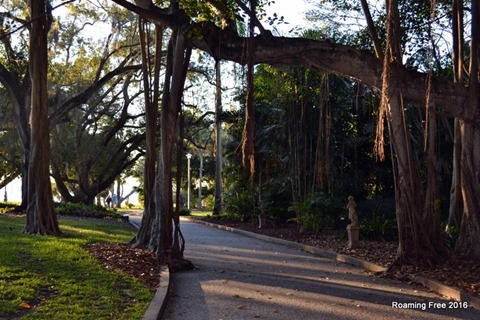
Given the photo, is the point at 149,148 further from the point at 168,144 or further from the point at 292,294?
the point at 292,294

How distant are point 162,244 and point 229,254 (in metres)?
3.37

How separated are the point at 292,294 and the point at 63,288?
3.33 m

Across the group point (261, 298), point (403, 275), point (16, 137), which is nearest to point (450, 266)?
point (403, 275)

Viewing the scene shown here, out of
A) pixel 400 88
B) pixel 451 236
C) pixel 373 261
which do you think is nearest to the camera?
pixel 400 88

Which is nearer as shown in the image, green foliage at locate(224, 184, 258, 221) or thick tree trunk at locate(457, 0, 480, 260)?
thick tree trunk at locate(457, 0, 480, 260)

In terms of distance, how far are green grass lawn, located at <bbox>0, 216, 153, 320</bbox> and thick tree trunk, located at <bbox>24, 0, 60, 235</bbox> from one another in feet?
13.3

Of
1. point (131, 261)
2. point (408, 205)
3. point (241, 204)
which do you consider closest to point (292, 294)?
point (408, 205)

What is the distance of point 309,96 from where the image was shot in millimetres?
21500

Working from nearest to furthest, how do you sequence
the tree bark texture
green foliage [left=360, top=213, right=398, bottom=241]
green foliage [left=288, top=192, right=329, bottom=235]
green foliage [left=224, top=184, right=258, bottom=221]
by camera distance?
the tree bark texture → green foliage [left=360, top=213, right=398, bottom=241] → green foliage [left=288, top=192, right=329, bottom=235] → green foliage [left=224, top=184, right=258, bottom=221]

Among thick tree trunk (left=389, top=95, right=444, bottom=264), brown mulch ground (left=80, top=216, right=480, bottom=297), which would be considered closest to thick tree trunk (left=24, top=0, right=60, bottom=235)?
brown mulch ground (left=80, top=216, right=480, bottom=297)

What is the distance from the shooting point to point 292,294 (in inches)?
352

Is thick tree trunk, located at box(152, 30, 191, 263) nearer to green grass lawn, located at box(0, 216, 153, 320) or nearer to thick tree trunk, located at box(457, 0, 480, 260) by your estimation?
green grass lawn, located at box(0, 216, 153, 320)

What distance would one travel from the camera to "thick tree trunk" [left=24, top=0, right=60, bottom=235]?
16.2 m

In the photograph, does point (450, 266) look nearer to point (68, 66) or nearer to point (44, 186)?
point (44, 186)
